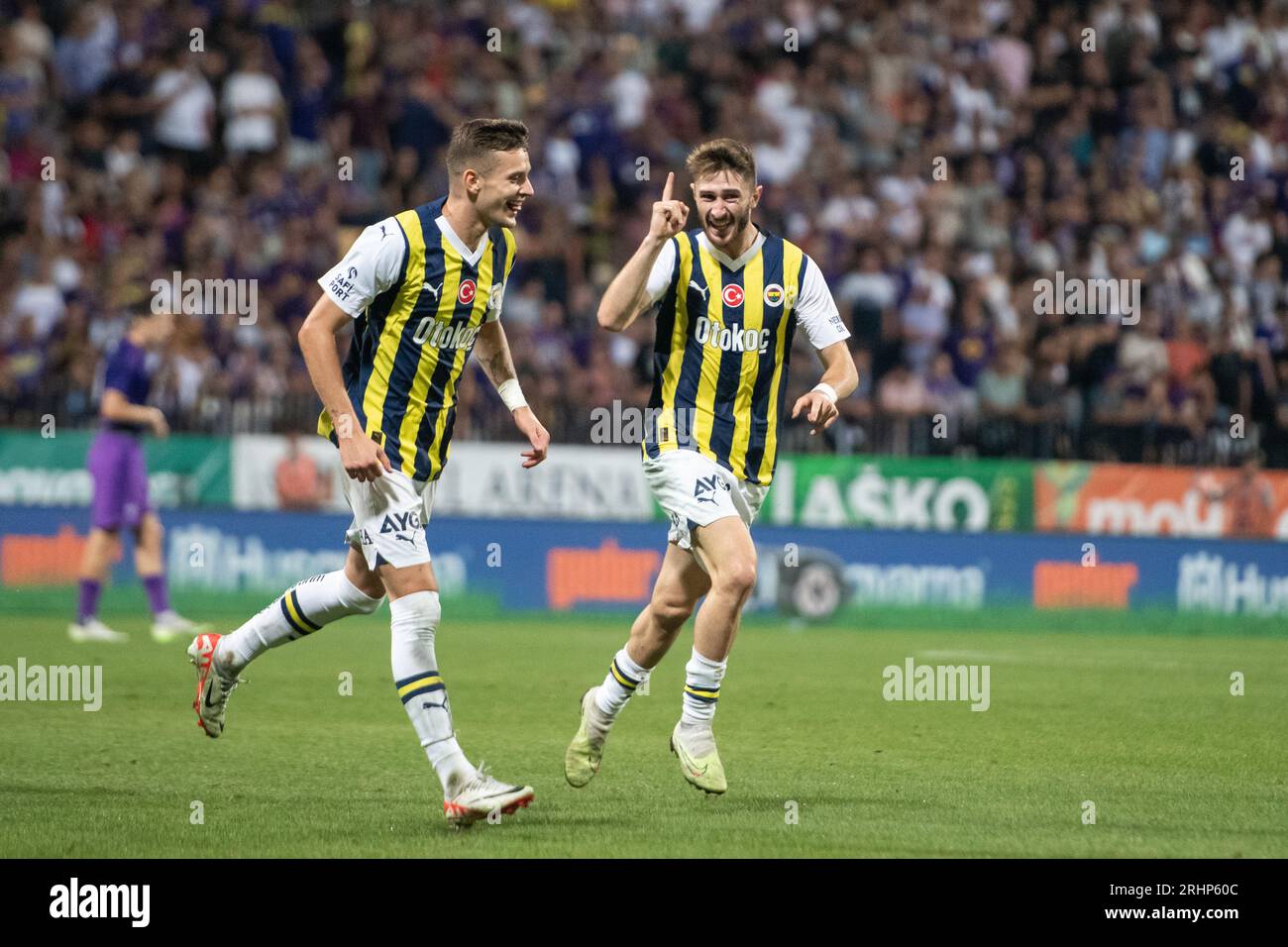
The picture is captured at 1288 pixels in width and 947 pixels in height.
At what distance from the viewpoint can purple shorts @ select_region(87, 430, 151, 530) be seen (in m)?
13.5

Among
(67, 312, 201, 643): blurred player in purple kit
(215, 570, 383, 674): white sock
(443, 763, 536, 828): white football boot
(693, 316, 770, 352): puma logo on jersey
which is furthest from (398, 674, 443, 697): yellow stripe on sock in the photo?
(67, 312, 201, 643): blurred player in purple kit

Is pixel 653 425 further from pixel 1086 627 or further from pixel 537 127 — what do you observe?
pixel 537 127

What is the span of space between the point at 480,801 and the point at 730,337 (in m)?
2.30

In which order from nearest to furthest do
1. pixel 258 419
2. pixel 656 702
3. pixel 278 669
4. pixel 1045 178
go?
pixel 656 702, pixel 278 669, pixel 258 419, pixel 1045 178

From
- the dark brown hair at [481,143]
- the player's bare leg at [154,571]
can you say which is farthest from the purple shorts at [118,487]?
the dark brown hair at [481,143]

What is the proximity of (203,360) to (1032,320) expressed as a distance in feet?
27.6

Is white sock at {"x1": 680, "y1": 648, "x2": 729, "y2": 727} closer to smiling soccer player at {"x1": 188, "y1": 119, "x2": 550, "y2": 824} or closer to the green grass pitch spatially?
the green grass pitch

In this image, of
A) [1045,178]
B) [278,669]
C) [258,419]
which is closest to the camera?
[278,669]

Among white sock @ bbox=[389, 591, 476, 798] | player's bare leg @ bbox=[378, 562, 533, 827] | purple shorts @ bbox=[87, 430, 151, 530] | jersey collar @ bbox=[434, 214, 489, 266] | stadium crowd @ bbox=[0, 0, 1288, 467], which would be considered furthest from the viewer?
stadium crowd @ bbox=[0, 0, 1288, 467]

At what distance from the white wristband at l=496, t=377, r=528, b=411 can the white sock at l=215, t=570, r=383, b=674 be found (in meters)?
0.94

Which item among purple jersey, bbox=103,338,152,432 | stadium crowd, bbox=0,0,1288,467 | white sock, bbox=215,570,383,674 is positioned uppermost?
stadium crowd, bbox=0,0,1288,467

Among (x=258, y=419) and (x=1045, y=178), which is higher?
(x=1045, y=178)

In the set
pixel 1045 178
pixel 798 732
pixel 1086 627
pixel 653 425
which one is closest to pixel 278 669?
pixel 798 732
